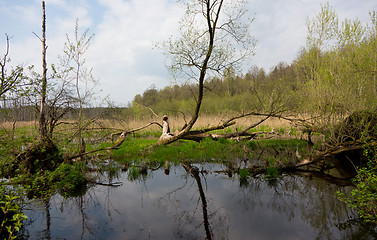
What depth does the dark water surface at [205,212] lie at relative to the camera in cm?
424

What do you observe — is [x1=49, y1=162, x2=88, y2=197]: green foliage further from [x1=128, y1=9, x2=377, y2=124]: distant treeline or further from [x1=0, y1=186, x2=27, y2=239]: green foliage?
[x1=128, y1=9, x2=377, y2=124]: distant treeline

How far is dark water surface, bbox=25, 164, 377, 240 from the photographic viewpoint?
4242 millimetres

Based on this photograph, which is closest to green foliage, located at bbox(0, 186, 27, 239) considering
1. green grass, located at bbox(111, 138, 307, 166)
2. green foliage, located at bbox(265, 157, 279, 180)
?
green grass, located at bbox(111, 138, 307, 166)

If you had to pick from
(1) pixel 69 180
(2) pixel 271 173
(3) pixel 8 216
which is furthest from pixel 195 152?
(3) pixel 8 216

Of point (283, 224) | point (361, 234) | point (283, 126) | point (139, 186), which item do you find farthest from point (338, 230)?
point (283, 126)

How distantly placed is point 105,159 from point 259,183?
6793mm

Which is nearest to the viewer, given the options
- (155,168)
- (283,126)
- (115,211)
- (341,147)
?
(115,211)

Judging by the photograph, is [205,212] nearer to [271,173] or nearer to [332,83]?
[271,173]

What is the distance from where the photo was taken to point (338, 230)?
414cm

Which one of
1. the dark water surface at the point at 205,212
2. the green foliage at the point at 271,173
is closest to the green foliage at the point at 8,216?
the dark water surface at the point at 205,212

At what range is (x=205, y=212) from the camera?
512 centimetres

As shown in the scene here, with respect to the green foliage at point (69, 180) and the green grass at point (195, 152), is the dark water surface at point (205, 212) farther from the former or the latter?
the green grass at point (195, 152)

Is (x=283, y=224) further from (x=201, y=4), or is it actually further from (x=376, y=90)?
(x=201, y=4)

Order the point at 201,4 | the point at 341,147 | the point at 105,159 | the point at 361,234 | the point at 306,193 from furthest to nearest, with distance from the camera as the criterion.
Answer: the point at 105,159 < the point at 201,4 < the point at 341,147 < the point at 306,193 < the point at 361,234
